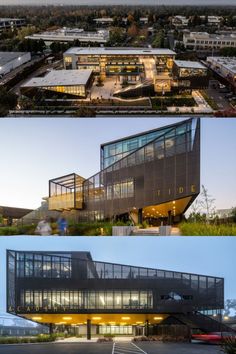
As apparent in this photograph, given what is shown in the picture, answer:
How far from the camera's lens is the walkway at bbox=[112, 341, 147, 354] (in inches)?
112

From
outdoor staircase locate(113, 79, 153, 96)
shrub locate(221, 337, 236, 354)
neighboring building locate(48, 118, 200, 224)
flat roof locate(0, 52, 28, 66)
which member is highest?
flat roof locate(0, 52, 28, 66)

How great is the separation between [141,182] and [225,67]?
146 inches

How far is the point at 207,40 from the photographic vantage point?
5770mm

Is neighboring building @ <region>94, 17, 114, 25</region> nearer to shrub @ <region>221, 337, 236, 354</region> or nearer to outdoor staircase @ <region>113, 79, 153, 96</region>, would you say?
outdoor staircase @ <region>113, 79, 153, 96</region>

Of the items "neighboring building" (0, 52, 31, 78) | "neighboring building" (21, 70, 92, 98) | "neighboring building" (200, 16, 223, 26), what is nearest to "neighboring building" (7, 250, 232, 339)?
"neighboring building" (200, 16, 223, 26)

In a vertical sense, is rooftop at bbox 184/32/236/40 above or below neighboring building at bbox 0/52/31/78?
above

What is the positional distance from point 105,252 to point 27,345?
0.66 m

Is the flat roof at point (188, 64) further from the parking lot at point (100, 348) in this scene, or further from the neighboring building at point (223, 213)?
the parking lot at point (100, 348)

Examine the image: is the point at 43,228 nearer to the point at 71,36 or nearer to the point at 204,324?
the point at 204,324

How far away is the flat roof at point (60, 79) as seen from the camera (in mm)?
6048

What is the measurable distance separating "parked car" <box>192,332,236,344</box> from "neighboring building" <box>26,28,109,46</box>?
3564 mm

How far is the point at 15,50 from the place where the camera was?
656 centimetres

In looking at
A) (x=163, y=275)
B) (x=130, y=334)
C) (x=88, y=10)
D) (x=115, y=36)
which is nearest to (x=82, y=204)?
(x=163, y=275)

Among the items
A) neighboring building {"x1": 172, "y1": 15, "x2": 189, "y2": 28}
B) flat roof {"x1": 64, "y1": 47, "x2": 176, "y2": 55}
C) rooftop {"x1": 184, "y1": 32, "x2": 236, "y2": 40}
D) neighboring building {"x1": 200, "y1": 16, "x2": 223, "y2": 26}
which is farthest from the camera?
flat roof {"x1": 64, "y1": 47, "x2": 176, "y2": 55}
